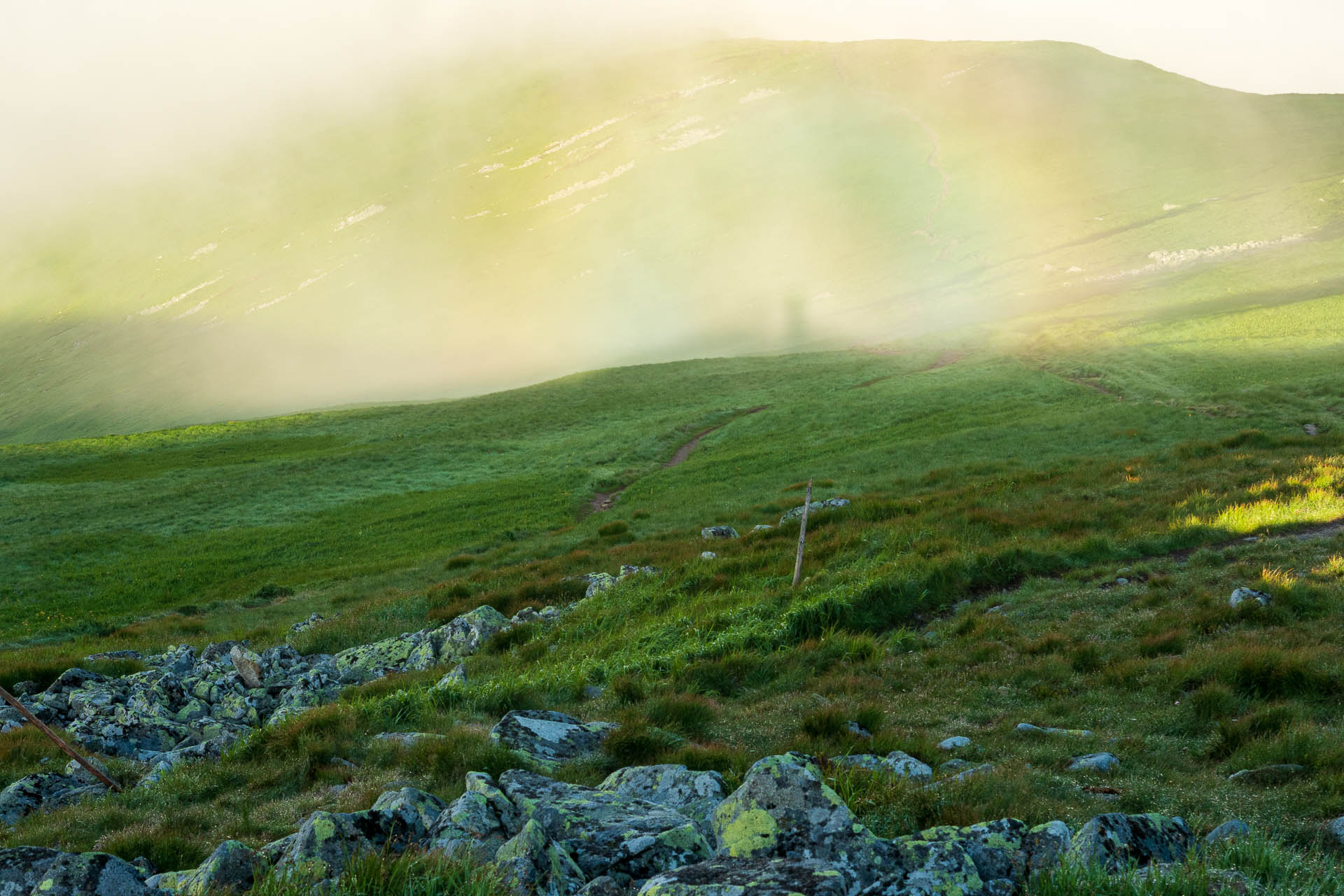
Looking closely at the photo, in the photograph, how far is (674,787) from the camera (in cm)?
771

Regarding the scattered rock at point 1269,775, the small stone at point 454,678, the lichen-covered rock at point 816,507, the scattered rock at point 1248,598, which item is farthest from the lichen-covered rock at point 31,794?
the lichen-covered rock at point 816,507

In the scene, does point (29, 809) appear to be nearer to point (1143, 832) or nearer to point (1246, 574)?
point (1143, 832)

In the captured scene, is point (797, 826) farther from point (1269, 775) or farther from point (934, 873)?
point (1269, 775)

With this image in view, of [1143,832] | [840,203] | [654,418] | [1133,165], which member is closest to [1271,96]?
[1133,165]

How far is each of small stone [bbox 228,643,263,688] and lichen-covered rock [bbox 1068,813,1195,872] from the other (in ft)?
55.1

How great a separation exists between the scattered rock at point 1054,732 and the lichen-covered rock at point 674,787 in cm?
465

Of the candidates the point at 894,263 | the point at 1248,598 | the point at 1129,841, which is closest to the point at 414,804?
the point at 1129,841

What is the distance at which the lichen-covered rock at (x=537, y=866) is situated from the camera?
5566 millimetres

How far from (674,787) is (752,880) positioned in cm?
264

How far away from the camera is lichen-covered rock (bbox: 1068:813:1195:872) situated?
5.55 meters

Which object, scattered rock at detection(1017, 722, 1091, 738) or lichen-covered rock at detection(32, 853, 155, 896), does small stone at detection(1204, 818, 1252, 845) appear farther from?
lichen-covered rock at detection(32, 853, 155, 896)

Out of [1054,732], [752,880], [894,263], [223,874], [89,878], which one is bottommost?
[1054,732]

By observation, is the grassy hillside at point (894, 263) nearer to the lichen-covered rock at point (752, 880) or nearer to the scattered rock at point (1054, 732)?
the scattered rock at point (1054, 732)

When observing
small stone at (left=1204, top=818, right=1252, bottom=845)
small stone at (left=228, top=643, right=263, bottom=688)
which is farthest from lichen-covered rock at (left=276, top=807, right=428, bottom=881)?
small stone at (left=228, top=643, right=263, bottom=688)
